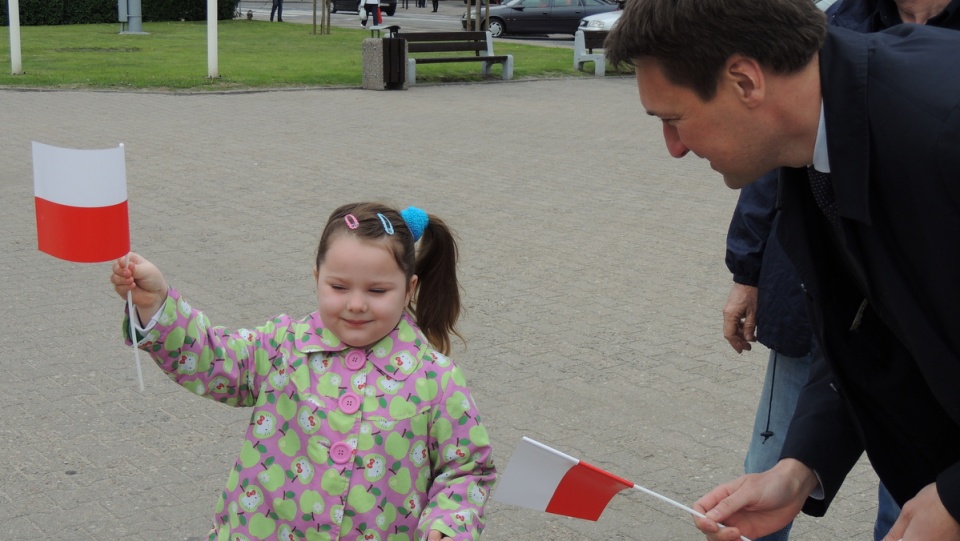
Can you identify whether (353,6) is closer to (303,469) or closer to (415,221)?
(415,221)

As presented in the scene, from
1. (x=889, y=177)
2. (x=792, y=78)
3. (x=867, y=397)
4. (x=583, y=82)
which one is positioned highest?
(x=792, y=78)

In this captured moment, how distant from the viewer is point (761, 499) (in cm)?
236

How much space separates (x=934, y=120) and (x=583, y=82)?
1703 centimetres

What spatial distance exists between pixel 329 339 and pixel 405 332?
170 millimetres

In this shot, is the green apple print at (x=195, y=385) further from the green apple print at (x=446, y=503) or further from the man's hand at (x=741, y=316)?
the man's hand at (x=741, y=316)

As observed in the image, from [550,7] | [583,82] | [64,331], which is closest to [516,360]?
[64,331]

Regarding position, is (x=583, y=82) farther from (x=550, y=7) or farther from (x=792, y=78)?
(x=792, y=78)

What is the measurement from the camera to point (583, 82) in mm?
18438

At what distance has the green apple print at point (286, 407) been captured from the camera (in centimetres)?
261

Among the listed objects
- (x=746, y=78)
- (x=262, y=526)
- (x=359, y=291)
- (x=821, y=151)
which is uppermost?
(x=746, y=78)

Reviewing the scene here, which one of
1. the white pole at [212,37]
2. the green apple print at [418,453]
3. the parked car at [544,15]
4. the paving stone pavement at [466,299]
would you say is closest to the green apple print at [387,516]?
the green apple print at [418,453]

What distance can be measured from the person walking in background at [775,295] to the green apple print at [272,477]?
4.26ft

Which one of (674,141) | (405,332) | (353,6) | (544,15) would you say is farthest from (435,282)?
(353,6)

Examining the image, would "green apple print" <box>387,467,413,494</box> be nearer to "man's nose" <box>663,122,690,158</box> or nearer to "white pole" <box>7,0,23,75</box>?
"man's nose" <box>663,122,690,158</box>
